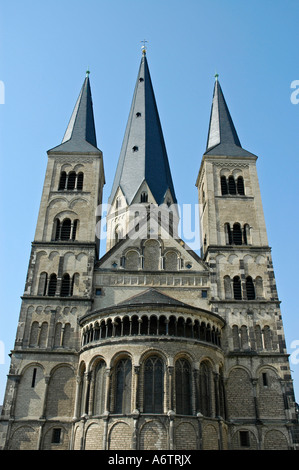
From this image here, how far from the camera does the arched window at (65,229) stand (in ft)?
93.7

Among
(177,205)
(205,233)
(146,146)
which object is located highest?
(146,146)

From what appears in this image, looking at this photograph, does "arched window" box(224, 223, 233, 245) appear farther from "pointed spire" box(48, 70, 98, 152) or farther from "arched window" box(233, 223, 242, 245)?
"pointed spire" box(48, 70, 98, 152)

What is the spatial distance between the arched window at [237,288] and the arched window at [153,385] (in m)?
7.84

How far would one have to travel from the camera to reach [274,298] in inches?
1038

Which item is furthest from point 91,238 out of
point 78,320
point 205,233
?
point 205,233

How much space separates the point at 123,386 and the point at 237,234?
13.1m

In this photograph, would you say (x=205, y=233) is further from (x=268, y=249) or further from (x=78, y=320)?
(x=78, y=320)

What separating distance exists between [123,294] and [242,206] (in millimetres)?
10348

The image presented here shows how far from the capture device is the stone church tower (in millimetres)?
20750

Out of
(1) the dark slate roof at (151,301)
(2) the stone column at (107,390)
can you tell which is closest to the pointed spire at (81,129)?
(1) the dark slate roof at (151,301)

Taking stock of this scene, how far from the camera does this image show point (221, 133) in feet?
110

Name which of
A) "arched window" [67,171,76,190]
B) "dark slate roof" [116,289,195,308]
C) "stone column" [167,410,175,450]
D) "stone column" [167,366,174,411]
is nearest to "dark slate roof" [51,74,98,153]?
"arched window" [67,171,76,190]

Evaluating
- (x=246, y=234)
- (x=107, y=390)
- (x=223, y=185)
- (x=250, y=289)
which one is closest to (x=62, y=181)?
(x=223, y=185)

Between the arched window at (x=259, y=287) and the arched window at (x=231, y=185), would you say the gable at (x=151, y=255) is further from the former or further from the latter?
the arched window at (x=231, y=185)
